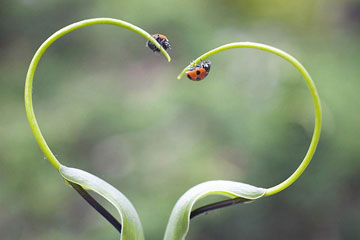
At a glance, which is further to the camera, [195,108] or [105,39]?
[105,39]

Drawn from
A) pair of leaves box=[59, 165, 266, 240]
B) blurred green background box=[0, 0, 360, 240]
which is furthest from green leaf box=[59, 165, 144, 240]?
blurred green background box=[0, 0, 360, 240]

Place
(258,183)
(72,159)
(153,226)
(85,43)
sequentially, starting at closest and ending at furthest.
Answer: (153,226), (258,183), (72,159), (85,43)

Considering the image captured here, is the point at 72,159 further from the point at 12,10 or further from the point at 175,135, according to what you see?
the point at 12,10

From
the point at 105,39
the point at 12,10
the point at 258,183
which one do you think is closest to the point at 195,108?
the point at 258,183

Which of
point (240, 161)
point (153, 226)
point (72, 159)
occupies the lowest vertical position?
point (153, 226)

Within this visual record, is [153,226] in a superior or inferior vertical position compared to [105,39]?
inferior

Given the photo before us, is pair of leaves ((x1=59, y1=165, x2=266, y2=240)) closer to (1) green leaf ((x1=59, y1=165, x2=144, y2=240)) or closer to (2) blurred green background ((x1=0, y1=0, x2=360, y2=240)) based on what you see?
(1) green leaf ((x1=59, y1=165, x2=144, y2=240))
